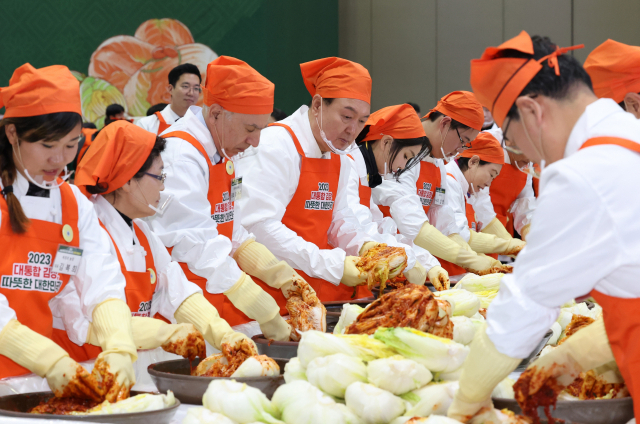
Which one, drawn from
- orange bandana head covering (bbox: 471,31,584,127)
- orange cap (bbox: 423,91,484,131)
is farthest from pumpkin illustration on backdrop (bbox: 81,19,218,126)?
orange bandana head covering (bbox: 471,31,584,127)

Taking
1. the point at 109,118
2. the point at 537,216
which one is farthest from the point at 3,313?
the point at 109,118

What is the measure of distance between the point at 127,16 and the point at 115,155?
525 cm

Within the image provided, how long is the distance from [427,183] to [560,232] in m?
2.93

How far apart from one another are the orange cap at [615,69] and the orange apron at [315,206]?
1.14 meters

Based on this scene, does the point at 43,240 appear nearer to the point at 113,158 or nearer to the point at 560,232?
the point at 113,158

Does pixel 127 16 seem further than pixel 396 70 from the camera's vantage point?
No

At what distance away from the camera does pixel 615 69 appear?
7.83ft

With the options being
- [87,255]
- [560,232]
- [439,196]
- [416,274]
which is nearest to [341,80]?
[416,274]

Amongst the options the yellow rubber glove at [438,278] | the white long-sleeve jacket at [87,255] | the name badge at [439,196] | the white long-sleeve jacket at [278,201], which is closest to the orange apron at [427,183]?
the name badge at [439,196]

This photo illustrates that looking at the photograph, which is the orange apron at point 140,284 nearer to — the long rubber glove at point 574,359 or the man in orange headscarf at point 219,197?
the man in orange headscarf at point 219,197

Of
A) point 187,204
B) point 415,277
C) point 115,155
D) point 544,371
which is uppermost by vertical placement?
point 115,155

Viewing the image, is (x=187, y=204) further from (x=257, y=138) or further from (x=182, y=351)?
(x=182, y=351)

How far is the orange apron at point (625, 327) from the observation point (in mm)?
1174

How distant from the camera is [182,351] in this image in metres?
1.86
